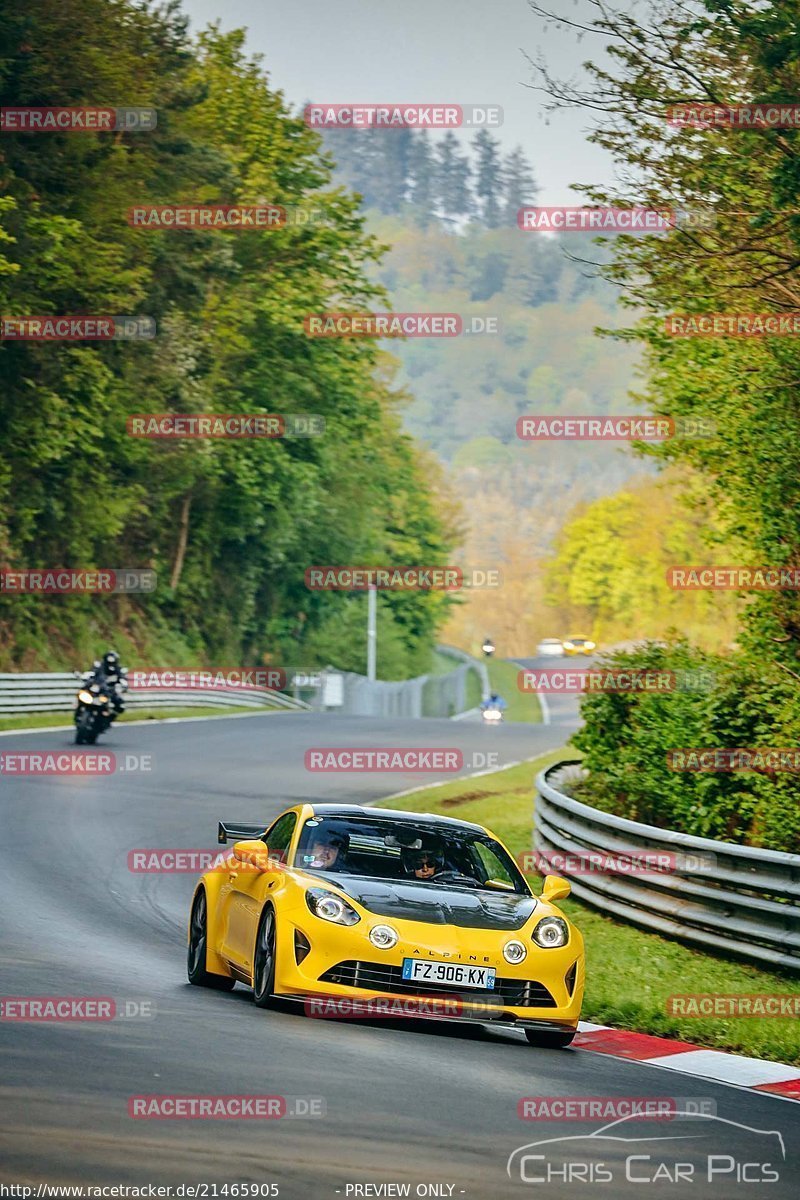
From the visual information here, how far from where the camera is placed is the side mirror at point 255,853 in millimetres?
11508

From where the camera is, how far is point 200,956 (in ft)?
41.0

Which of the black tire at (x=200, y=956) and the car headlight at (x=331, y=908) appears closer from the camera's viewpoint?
the car headlight at (x=331, y=908)

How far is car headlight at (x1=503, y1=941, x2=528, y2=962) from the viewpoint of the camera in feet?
35.3

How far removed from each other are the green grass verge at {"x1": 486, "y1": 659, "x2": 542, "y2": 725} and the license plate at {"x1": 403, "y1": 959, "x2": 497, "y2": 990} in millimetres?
81264

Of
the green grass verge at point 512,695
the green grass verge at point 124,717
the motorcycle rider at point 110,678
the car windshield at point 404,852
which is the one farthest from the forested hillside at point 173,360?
the car windshield at point 404,852

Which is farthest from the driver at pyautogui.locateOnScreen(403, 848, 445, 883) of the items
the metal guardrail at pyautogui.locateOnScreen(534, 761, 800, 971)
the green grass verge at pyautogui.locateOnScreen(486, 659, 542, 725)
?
the green grass verge at pyautogui.locateOnScreen(486, 659, 542, 725)

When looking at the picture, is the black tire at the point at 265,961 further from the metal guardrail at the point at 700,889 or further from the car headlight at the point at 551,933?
the metal guardrail at the point at 700,889

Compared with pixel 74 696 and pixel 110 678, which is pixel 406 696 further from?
pixel 110 678

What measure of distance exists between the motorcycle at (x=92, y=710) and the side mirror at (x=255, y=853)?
22.4 metres

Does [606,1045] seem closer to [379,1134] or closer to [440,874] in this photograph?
[440,874]

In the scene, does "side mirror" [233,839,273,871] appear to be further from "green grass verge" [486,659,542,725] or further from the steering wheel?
"green grass verge" [486,659,542,725]

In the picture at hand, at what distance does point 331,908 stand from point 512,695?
110528 millimetres

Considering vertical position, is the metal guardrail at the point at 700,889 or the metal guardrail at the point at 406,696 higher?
the metal guardrail at the point at 700,889

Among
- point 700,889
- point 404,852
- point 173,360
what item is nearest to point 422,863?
point 404,852
